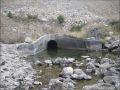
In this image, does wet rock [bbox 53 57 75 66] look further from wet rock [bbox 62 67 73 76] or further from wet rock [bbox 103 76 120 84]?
wet rock [bbox 103 76 120 84]

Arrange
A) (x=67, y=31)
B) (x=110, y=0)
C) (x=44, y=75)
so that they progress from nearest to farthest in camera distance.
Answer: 1. (x=44, y=75)
2. (x=67, y=31)
3. (x=110, y=0)

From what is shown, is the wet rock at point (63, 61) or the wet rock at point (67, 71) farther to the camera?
the wet rock at point (63, 61)

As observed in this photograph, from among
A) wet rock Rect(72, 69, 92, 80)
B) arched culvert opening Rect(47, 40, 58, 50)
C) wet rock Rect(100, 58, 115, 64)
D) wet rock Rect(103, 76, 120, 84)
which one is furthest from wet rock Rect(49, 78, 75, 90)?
arched culvert opening Rect(47, 40, 58, 50)

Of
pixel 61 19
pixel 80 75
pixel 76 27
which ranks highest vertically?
pixel 61 19

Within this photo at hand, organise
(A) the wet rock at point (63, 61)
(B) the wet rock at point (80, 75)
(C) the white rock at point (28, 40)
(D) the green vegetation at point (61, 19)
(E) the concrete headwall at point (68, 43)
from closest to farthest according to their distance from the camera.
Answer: (B) the wet rock at point (80, 75) < (A) the wet rock at point (63, 61) < (C) the white rock at point (28, 40) < (E) the concrete headwall at point (68, 43) < (D) the green vegetation at point (61, 19)

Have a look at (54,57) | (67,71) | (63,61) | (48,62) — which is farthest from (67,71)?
(54,57)

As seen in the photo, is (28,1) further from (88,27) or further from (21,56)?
(21,56)

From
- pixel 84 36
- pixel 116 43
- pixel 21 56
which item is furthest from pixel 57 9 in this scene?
pixel 21 56

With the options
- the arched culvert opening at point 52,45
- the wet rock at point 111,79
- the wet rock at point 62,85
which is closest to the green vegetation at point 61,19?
the arched culvert opening at point 52,45

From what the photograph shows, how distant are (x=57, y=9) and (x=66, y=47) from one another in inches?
268

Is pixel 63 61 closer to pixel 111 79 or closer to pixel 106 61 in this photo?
pixel 106 61

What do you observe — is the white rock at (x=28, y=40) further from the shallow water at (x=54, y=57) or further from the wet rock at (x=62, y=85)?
the wet rock at (x=62, y=85)

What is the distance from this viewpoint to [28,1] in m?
40.2

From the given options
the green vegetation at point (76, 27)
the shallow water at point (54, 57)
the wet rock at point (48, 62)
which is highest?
the green vegetation at point (76, 27)
